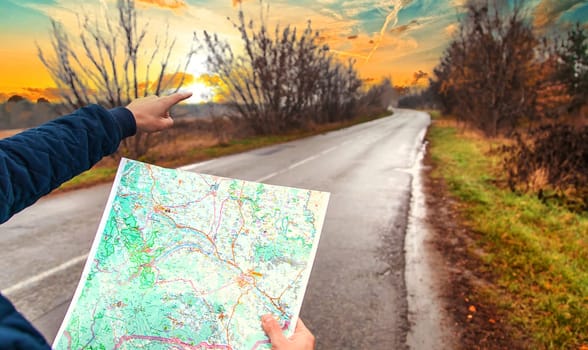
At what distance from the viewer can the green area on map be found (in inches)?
37.1

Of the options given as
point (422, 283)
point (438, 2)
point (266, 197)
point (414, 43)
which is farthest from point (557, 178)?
point (414, 43)

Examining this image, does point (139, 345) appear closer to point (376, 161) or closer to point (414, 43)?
point (376, 161)

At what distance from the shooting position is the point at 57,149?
2.95 ft

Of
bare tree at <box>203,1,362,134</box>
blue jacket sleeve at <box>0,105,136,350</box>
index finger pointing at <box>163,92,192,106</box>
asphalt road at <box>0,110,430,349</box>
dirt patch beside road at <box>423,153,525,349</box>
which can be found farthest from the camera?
bare tree at <box>203,1,362,134</box>

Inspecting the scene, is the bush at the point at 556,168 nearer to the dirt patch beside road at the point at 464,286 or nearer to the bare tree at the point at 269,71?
the dirt patch beside road at the point at 464,286

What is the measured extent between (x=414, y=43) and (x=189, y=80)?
11.4 m

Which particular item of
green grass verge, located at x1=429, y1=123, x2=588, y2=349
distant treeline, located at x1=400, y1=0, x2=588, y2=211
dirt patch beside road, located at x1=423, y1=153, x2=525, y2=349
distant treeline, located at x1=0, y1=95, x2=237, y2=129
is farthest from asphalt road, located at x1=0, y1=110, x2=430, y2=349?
distant treeline, located at x1=400, y1=0, x2=588, y2=211

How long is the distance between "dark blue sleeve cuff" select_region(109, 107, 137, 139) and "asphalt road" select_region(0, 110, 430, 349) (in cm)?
252

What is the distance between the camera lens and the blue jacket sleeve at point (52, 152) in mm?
798

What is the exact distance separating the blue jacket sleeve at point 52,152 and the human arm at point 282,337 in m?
0.65

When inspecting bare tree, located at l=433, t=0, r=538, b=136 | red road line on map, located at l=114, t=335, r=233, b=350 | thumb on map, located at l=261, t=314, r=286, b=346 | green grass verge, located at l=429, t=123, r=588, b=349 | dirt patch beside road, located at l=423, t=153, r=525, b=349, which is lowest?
dirt patch beside road, located at l=423, t=153, r=525, b=349

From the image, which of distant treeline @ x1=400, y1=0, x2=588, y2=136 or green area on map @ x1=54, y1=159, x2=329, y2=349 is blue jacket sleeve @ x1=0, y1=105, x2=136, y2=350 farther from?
distant treeline @ x1=400, y1=0, x2=588, y2=136

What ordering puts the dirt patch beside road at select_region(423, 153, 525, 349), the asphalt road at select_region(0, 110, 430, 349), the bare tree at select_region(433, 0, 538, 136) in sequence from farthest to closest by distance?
Result: the bare tree at select_region(433, 0, 538, 136) < the asphalt road at select_region(0, 110, 430, 349) < the dirt patch beside road at select_region(423, 153, 525, 349)

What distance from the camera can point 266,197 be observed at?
1.11 meters
